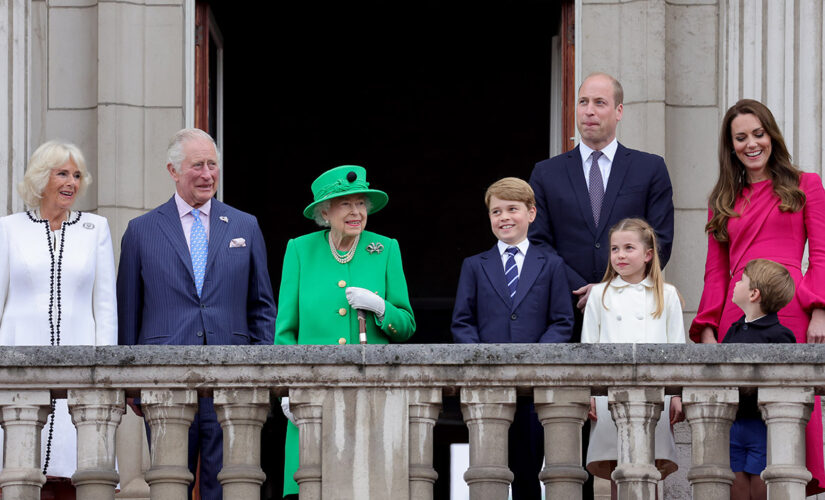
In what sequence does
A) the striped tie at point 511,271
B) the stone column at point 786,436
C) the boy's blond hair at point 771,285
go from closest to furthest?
the stone column at point 786,436 < the boy's blond hair at point 771,285 < the striped tie at point 511,271

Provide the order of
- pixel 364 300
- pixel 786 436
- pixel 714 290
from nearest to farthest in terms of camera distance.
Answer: pixel 786 436 → pixel 364 300 → pixel 714 290

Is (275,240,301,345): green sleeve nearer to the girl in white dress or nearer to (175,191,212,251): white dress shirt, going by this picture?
(175,191,212,251): white dress shirt

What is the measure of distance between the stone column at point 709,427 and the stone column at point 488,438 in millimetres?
641

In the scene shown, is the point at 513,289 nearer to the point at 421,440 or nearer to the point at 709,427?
the point at 421,440

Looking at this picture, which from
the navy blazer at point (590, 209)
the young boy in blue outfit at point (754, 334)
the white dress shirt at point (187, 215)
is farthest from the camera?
the navy blazer at point (590, 209)

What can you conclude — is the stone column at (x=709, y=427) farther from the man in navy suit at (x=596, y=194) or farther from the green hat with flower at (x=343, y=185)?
the green hat with flower at (x=343, y=185)

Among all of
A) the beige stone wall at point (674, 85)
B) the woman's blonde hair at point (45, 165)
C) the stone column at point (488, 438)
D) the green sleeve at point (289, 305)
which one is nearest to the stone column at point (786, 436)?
the stone column at point (488, 438)

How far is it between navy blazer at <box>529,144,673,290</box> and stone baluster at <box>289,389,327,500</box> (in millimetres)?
1593

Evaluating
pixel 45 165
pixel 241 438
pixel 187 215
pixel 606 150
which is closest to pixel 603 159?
pixel 606 150

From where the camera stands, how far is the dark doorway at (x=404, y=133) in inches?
613

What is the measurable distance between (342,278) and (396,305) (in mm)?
248

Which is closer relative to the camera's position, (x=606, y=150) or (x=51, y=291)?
(x=51, y=291)

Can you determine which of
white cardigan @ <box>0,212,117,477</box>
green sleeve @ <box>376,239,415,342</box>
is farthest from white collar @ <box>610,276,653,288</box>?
white cardigan @ <box>0,212,117,477</box>

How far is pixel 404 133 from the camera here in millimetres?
16141
